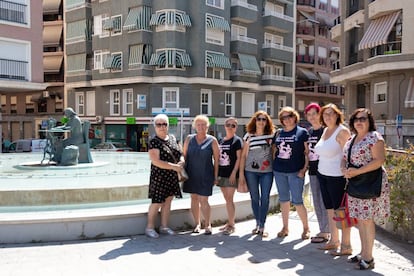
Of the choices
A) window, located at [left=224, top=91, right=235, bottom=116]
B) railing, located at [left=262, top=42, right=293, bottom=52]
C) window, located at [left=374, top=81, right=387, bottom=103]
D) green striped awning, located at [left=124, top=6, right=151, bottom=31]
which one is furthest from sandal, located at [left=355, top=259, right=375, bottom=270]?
railing, located at [left=262, top=42, right=293, bottom=52]

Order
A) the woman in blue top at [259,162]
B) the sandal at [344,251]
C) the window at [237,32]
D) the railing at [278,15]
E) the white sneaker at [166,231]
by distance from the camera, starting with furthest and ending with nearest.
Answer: the railing at [278,15] → the window at [237,32] → the white sneaker at [166,231] → the woman in blue top at [259,162] → the sandal at [344,251]

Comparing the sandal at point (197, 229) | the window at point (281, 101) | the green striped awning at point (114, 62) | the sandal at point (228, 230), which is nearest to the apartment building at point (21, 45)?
the green striped awning at point (114, 62)

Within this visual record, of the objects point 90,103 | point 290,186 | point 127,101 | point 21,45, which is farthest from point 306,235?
point 90,103

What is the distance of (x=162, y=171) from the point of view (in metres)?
6.67

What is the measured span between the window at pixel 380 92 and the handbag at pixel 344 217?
2259 centimetres

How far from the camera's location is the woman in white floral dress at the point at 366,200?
16.9 feet

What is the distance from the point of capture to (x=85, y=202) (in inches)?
309

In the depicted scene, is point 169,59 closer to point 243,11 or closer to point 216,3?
point 216,3

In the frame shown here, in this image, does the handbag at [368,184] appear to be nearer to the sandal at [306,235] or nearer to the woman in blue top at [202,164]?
the sandal at [306,235]

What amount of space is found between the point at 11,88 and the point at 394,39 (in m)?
22.1

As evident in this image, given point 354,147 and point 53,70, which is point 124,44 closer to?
point 53,70

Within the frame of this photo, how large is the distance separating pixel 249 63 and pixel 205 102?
222 inches

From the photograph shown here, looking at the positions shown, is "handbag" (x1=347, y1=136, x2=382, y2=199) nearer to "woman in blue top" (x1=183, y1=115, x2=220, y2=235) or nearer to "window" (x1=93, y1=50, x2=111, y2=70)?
"woman in blue top" (x1=183, y1=115, x2=220, y2=235)

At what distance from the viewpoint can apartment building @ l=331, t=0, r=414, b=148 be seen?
79.4ft
